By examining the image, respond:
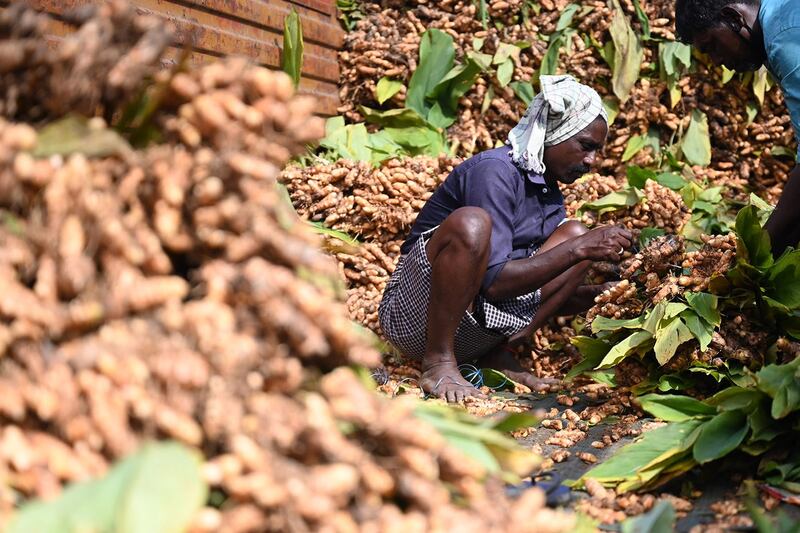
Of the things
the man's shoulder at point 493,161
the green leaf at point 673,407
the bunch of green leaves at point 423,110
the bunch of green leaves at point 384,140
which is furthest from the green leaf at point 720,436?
the bunch of green leaves at point 423,110

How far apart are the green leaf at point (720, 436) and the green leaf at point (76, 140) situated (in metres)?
1.40

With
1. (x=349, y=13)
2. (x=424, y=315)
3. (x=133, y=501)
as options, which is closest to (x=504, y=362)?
(x=424, y=315)

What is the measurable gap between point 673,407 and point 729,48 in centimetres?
128

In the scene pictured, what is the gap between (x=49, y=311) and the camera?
113 cm

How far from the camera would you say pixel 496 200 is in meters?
3.20

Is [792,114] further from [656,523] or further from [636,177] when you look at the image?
[656,523]

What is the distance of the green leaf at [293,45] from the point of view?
4000mm

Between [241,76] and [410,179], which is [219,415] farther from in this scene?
[410,179]

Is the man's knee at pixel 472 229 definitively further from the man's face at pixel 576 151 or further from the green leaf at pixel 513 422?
the green leaf at pixel 513 422

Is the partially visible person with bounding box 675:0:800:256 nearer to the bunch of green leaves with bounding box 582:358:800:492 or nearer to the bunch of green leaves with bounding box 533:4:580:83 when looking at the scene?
the bunch of green leaves with bounding box 582:358:800:492

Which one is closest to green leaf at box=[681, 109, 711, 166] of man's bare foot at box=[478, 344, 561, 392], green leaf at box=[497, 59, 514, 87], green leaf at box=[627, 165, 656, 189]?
green leaf at box=[627, 165, 656, 189]

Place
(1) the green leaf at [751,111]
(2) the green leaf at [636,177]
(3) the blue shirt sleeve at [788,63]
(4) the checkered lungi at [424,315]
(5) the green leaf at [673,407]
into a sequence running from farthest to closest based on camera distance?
(1) the green leaf at [751,111], (2) the green leaf at [636,177], (4) the checkered lungi at [424,315], (3) the blue shirt sleeve at [788,63], (5) the green leaf at [673,407]

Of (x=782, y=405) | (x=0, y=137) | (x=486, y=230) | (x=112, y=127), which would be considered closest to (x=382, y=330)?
(x=486, y=230)

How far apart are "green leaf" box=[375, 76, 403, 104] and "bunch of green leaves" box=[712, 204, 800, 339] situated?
2470 mm
